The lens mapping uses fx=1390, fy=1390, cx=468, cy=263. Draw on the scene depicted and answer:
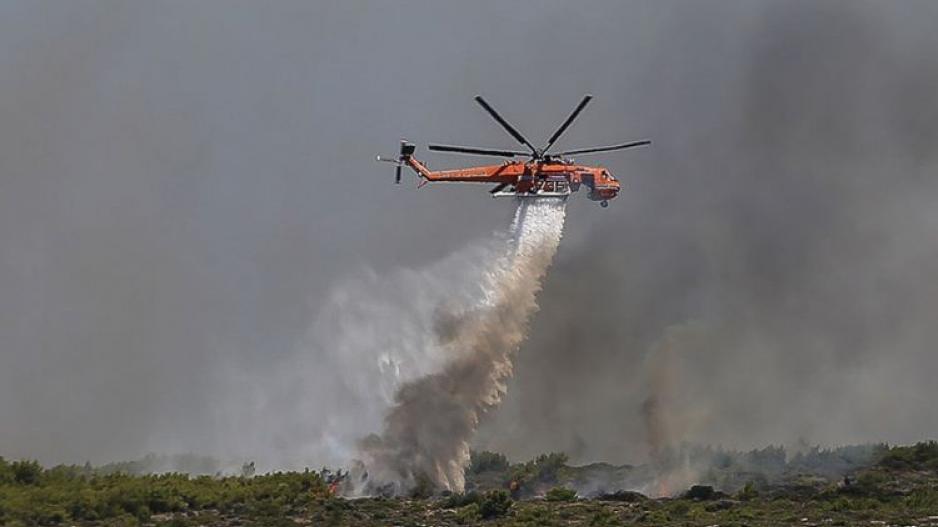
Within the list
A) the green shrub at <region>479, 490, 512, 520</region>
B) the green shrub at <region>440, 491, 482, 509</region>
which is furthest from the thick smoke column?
the green shrub at <region>479, 490, 512, 520</region>

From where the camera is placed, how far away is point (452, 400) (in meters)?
79.8

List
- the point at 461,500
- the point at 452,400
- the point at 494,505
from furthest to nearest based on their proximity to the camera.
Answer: the point at 452,400 < the point at 461,500 < the point at 494,505

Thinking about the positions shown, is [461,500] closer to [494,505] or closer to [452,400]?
[494,505]

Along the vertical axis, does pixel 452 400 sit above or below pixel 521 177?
below

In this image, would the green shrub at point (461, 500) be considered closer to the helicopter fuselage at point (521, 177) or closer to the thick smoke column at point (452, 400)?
the thick smoke column at point (452, 400)

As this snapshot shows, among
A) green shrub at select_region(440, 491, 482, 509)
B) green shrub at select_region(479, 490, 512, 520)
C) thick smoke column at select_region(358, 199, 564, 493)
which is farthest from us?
thick smoke column at select_region(358, 199, 564, 493)

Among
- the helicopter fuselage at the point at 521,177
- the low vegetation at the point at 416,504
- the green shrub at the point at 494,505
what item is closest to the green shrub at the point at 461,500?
the low vegetation at the point at 416,504

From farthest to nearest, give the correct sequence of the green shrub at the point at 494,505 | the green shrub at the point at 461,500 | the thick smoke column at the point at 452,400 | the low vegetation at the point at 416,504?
the thick smoke column at the point at 452,400 → the green shrub at the point at 461,500 → the green shrub at the point at 494,505 → the low vegetation at the point at 416,504

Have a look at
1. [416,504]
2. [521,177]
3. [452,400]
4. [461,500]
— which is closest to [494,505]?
[461,500]

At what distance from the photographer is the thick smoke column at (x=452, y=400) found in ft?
259

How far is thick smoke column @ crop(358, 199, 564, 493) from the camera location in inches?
3108

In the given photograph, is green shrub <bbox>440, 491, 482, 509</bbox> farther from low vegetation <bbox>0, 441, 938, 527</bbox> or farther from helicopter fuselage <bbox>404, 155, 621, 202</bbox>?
helicopter fuselage <bbox>404, 155, 621, 202</bbox>

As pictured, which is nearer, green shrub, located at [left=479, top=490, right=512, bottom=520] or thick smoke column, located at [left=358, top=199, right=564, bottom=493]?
green shrub, located at [left=479, top=490, right=512, bottom=520]

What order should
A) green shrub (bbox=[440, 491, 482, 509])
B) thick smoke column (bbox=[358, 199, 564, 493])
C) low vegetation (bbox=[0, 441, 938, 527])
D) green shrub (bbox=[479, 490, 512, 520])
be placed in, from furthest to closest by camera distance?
thick smoke column (bbox=[358, 199, 564, 493]) → green shrub (bbox=[440, 491, 482, 509]) → green shrub (bbox=[479, 490, 512, 520]) → low vegetation (bbox=[0, 441, 938, 527])
